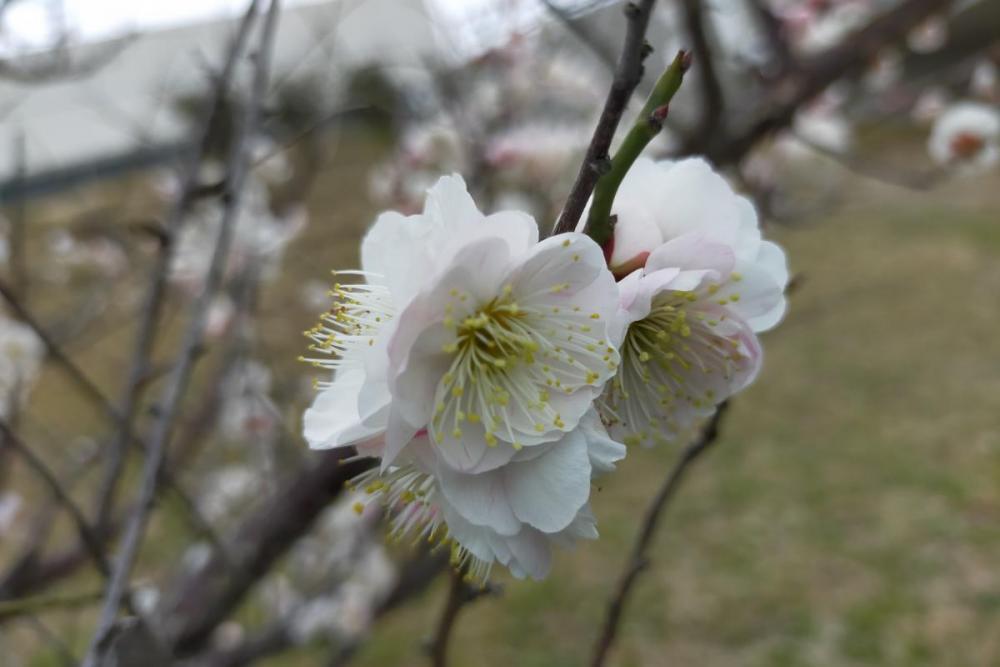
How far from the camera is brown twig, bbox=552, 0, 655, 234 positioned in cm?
38

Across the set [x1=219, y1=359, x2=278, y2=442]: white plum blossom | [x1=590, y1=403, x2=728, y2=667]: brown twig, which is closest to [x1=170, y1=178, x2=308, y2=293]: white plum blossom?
[x1=219, y1=359, x2=278, y2=442]: white plum blossom

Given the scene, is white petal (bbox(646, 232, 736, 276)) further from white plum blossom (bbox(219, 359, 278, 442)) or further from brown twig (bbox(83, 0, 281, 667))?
white plum blossom (bbox(219, 359, 278, 442))

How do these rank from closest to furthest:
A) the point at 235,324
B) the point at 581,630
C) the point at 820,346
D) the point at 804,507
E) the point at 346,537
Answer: the point at 235,324 < the point at 346,537 < the point at 581,630 < the point at 804,507 < the point at 820,346

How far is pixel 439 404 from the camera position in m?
0.41

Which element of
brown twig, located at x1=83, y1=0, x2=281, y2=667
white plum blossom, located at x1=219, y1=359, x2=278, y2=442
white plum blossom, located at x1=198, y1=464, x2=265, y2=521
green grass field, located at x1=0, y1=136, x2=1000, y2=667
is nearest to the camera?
brown twig, located at x1=83, y1=0, x2=281, y2=667

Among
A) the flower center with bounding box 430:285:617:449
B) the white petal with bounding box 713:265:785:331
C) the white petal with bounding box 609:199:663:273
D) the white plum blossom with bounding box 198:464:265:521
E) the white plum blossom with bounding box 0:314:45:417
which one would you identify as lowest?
the white plum blossom with bounding box 198:464:265:521

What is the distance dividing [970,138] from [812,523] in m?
1.76

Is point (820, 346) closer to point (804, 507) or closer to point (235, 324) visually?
point (804, 507)

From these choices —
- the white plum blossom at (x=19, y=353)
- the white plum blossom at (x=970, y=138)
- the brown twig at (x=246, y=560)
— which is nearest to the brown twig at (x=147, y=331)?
the brown twig at (x=246, y=560)

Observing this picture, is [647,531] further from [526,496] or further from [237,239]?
[237,239]

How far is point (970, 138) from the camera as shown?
A: 1.78 meters

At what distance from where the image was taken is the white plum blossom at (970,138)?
1.77 m

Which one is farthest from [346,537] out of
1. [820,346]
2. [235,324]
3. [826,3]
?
[820,346]

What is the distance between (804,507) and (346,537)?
1987 millimetres
